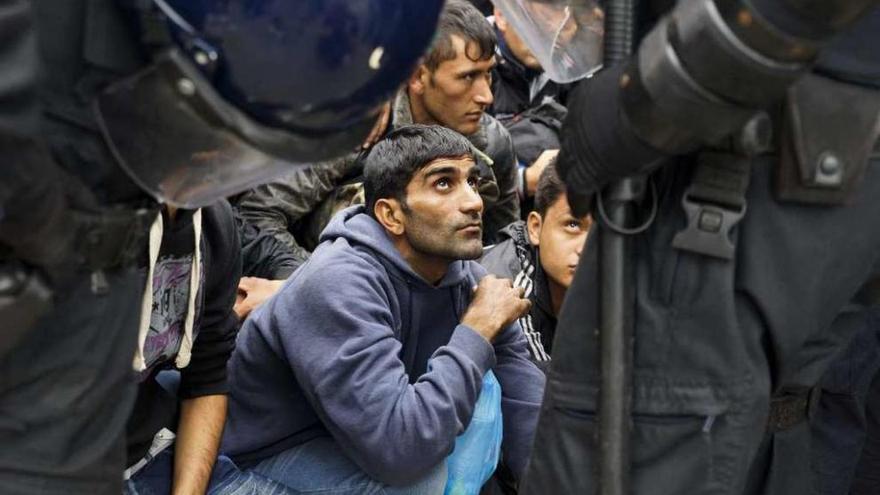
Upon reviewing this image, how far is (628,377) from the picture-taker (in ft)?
5.56

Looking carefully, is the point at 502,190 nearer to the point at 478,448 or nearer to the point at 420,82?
the point at 420,82

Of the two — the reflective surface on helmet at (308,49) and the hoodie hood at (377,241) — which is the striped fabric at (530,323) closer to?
the hoodie hood at (377,241)

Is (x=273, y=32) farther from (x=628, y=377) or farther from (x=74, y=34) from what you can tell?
(x=628, y=377)

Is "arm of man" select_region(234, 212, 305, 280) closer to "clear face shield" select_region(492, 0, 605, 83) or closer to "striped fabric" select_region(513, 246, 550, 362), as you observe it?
"striped fabric" select_region(513, 246, 550, 362)

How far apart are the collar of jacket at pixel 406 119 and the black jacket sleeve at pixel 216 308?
1382 millimetres

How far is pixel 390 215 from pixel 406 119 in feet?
3.02

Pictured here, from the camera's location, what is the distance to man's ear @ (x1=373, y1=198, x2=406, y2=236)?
3.27 m

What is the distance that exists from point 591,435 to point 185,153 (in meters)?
0.69

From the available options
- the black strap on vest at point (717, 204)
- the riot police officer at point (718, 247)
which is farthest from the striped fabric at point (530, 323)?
the black strap on vest at point (717, 204)

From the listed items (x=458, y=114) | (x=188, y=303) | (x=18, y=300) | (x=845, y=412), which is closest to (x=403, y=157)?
(x=458, y=114)

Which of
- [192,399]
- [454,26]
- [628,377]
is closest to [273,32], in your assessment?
[628,377]

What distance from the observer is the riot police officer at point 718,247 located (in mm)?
1628

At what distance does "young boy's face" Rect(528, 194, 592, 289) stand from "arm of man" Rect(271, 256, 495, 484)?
1.94ft

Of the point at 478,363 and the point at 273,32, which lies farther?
the point at 478,363
